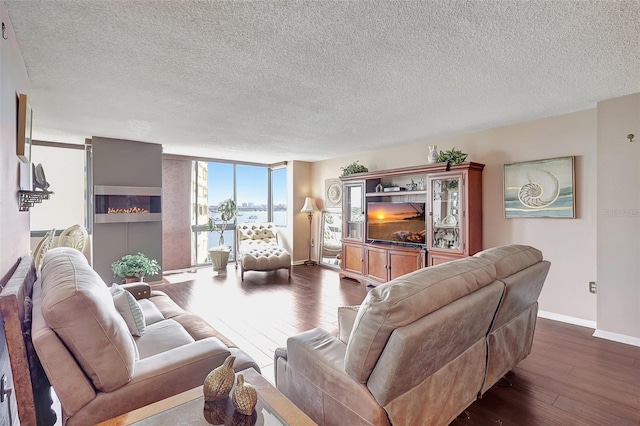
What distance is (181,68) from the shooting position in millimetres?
2316

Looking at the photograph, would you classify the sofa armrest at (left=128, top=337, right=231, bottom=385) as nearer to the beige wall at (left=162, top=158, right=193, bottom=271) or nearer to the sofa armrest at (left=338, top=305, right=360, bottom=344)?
the sofa armrest at (left=338, top=305, right=360, bottom=344)

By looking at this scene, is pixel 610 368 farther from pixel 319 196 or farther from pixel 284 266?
pixel 319 196

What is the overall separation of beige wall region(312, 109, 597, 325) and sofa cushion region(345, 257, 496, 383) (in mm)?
2855

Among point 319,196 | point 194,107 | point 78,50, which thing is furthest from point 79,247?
point 319,196

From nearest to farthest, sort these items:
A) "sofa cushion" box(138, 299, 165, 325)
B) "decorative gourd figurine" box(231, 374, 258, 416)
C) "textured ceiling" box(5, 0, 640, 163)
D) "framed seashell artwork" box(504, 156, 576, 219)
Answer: "decorative gourd figurine" box(231, 374, 258, 416) < "textured ceiling" box(5, 0, 640, 163) < "sofa cushion" box(138, 299, 165, 325) < "framed seashell artwork" box(504, 156, 576, 219)

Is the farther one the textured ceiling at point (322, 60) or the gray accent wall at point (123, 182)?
the gray accent wall at point (123, 182)

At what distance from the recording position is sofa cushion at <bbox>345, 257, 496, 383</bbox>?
4.15 feet

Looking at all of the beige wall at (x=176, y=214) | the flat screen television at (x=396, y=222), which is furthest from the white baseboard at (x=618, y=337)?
the beige wall at (x=176, y=214)

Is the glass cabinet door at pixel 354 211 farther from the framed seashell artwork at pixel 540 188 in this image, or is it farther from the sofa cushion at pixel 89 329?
the sofa cushion at pixel 89 329

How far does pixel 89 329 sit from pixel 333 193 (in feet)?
18.3

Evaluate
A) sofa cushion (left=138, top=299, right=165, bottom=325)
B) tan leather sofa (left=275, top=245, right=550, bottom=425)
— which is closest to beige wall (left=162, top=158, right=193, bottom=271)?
sofa cushion (left=138, top=299, right=165, bottom=325)

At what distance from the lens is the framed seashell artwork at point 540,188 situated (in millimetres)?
3454

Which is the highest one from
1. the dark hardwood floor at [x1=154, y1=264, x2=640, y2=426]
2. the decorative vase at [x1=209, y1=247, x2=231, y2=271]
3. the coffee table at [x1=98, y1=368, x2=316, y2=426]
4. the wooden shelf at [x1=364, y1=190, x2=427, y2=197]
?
the wooden shelf at [x1=364, y1=190, x2=427, y2=197]

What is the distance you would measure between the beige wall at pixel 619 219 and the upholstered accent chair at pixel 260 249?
443cm
